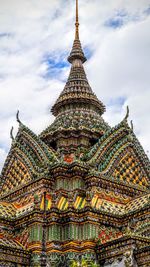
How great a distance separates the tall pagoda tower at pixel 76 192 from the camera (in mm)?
26812

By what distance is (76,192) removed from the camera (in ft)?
97.5

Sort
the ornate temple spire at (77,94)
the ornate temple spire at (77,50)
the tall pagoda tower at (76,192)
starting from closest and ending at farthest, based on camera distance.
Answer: the tall pagoda tower at (76,192) → the ornate temple spire at (77,94) → the ornate temple spire at (77,50)

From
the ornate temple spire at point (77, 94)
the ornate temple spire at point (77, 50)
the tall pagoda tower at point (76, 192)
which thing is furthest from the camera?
the ornate temple spire at point (77, 50)

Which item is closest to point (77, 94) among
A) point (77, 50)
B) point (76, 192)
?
point (77, 50)

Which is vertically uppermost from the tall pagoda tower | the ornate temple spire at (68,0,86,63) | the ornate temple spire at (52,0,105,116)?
the ornate temple spire at (68,0,86,63)

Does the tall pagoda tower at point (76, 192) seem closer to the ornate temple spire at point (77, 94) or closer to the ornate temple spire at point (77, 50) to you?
the ornate temple spire at point (77, 94)

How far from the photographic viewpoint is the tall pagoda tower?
26812mm

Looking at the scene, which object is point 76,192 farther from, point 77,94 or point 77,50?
point 77,50

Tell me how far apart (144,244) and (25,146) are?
1132 centimetres

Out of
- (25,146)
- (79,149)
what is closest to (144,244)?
(79,149)

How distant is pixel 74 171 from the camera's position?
3036 centimetres

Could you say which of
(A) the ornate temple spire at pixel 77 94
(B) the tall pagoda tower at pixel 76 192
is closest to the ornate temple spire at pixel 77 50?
(A) the ornate temple spire at pixel 77 94

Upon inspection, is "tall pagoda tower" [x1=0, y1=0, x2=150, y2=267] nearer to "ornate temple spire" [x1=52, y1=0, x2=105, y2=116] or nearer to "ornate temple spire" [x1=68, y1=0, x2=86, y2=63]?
"ornate temple spire" [x1=52, y1=0, x2=105, y2=116]

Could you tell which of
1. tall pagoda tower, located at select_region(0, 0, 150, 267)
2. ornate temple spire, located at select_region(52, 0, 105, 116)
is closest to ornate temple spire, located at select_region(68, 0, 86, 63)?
ornate temple spire, located at select_region(52, 0, 105, 116)
